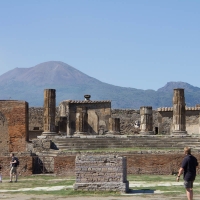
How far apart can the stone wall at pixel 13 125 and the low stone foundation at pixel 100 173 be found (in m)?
11.7

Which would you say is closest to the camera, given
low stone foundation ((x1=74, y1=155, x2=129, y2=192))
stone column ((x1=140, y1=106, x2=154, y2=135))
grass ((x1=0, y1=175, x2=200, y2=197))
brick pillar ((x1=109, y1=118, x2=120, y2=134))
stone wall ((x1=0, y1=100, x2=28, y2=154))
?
grass ((x1=0, y1=175, x2=200, y2=197))

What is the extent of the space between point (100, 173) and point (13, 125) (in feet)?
40.1

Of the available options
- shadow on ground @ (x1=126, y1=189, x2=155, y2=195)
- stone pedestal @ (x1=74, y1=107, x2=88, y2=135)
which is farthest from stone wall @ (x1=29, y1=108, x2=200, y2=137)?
shadow on ground @ (x1=126, y1=189, x2=155, y2=195)

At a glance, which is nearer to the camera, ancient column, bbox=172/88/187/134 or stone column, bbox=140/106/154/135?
ancient column, bbox=172/88/187/134

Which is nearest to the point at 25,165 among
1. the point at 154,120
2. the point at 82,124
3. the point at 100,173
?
the point at 100,173

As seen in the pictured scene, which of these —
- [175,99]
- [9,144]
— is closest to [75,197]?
[9,144]

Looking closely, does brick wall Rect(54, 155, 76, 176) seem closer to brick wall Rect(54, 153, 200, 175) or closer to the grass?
the grass

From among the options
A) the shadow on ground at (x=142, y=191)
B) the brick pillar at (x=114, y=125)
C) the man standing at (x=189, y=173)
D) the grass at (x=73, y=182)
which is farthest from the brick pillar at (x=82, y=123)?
the man standing at (x=189, y=173)

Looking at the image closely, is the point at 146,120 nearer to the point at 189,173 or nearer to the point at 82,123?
the point at 82,123

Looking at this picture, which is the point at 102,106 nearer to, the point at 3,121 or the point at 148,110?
the point at 148,110

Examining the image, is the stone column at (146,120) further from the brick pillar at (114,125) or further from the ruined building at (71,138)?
the brick pillar at (114,125)

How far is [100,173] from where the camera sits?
672 inches

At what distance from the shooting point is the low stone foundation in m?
17.0

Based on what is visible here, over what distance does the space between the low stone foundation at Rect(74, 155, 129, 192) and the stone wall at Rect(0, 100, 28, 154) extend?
11673 millimetres
